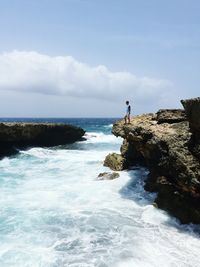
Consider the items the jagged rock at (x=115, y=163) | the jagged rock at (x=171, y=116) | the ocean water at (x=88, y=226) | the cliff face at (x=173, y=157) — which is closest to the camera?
the ocean water at (x=88, y=226)

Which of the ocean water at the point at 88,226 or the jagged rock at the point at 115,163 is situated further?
the jagged rock at the point at 115,163

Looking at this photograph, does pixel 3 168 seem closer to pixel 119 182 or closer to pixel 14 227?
pixel 119 182

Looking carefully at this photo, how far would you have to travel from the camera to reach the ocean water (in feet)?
35.4

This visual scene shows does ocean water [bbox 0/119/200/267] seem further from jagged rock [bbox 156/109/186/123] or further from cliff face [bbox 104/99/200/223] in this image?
jagged rock [bbox 156/109/186/123]

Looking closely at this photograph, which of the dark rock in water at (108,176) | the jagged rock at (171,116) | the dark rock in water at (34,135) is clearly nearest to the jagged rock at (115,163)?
the dark rock in water at (108,176)

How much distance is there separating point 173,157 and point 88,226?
408 centimetres

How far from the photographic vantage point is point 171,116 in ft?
57.5

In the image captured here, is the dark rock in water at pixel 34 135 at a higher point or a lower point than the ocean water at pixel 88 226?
higher

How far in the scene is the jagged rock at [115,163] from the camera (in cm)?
2250

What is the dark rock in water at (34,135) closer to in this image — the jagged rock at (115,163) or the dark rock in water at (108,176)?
the jagged rock at (115,163)

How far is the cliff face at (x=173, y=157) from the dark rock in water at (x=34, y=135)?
59.7ft

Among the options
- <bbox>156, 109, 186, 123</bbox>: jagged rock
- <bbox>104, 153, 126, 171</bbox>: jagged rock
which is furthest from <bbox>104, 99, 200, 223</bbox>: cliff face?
<bbox>104, 153, 126, 171</bbox>: jagged rock

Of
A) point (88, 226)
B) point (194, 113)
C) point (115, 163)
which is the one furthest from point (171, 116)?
point (88, 226)

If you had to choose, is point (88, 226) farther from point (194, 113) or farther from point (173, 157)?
point (194, 113)
